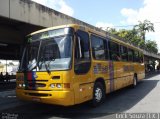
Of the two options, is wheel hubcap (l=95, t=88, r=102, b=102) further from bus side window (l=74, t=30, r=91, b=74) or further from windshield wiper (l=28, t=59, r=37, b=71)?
windshield wiper (l=28, t=59, r=37, b=71)

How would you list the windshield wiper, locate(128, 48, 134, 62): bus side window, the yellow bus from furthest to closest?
1. locate(128, 48, 134, 62): bus side window
2. the windshield wiper
3. the yellow bus

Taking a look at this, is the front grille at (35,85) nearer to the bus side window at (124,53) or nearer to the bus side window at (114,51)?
the bus side window at (114,51)

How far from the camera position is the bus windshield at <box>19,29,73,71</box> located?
720 cm

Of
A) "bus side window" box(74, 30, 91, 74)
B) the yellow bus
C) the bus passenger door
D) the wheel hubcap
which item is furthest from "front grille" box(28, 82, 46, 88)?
the wheel hubcap

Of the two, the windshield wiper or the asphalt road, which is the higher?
the windshield wiper

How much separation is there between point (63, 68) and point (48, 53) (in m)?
0.88

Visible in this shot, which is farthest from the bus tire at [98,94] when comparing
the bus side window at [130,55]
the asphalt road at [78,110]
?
the bus side window at [130,55]

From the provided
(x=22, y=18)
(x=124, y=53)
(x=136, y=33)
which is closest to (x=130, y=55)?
(x=124, y=53)

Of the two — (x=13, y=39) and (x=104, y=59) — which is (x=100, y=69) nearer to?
(x=104, y=59)

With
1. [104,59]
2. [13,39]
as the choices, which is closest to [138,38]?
[13,39]

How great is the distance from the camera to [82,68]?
25.2 feet

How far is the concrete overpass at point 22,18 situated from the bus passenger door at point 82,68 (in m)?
2.71

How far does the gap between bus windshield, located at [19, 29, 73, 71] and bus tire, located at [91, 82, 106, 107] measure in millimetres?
1986

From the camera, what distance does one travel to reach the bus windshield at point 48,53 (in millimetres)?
7203
